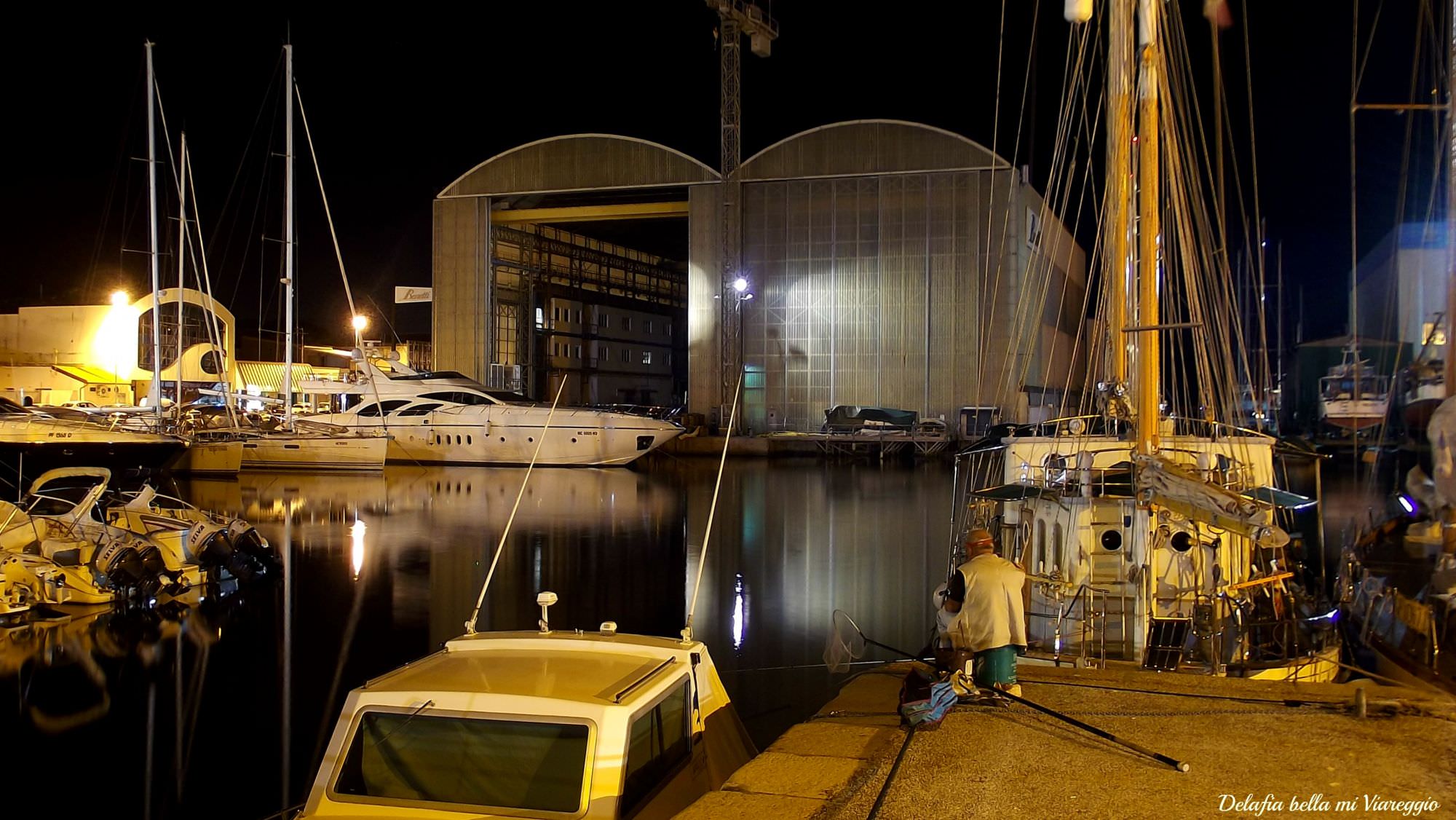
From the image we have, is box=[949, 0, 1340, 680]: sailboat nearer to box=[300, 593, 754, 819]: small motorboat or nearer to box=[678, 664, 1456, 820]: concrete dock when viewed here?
box=[678, 664, 1456, 820]: concrete dock

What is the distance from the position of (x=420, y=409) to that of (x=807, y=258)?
18750 mm

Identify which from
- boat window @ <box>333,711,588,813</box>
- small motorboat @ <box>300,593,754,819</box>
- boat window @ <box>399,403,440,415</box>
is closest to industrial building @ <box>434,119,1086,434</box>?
boat window @ <box>399,403,440,415</box>

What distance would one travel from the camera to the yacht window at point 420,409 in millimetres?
42688

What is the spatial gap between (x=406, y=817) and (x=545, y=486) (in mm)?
30861

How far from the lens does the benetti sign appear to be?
189 ft

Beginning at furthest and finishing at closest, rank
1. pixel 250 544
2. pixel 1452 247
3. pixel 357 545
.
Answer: pixel 357 545
pixel 250 544
pixel 1452 247

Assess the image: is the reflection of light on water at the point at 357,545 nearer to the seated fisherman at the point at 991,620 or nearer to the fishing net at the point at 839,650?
the fishing net at the point at 839,650

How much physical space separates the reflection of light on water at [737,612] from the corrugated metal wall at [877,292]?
30.4 meters

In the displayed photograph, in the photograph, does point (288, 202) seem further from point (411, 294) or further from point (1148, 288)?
point (1148, 288)

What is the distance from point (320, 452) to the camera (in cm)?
3847

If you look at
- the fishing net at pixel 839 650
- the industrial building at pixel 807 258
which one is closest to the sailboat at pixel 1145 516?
the fishing net at pixel 839 650

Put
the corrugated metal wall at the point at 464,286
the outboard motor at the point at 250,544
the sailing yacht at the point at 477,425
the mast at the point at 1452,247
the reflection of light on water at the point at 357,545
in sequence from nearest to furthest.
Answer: the mast at the point at 1452,247 → the outboard motor at the point at 250,544 → the reflection of light on water at the point at 357,545 → the sailing yacht at the point at 477,425 → the corrugated metal wall at the point at 464,286

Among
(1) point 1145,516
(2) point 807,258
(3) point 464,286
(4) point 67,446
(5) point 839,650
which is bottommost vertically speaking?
(5) point 839,650

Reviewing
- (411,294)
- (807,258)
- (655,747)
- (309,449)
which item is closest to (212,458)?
(309,449)
